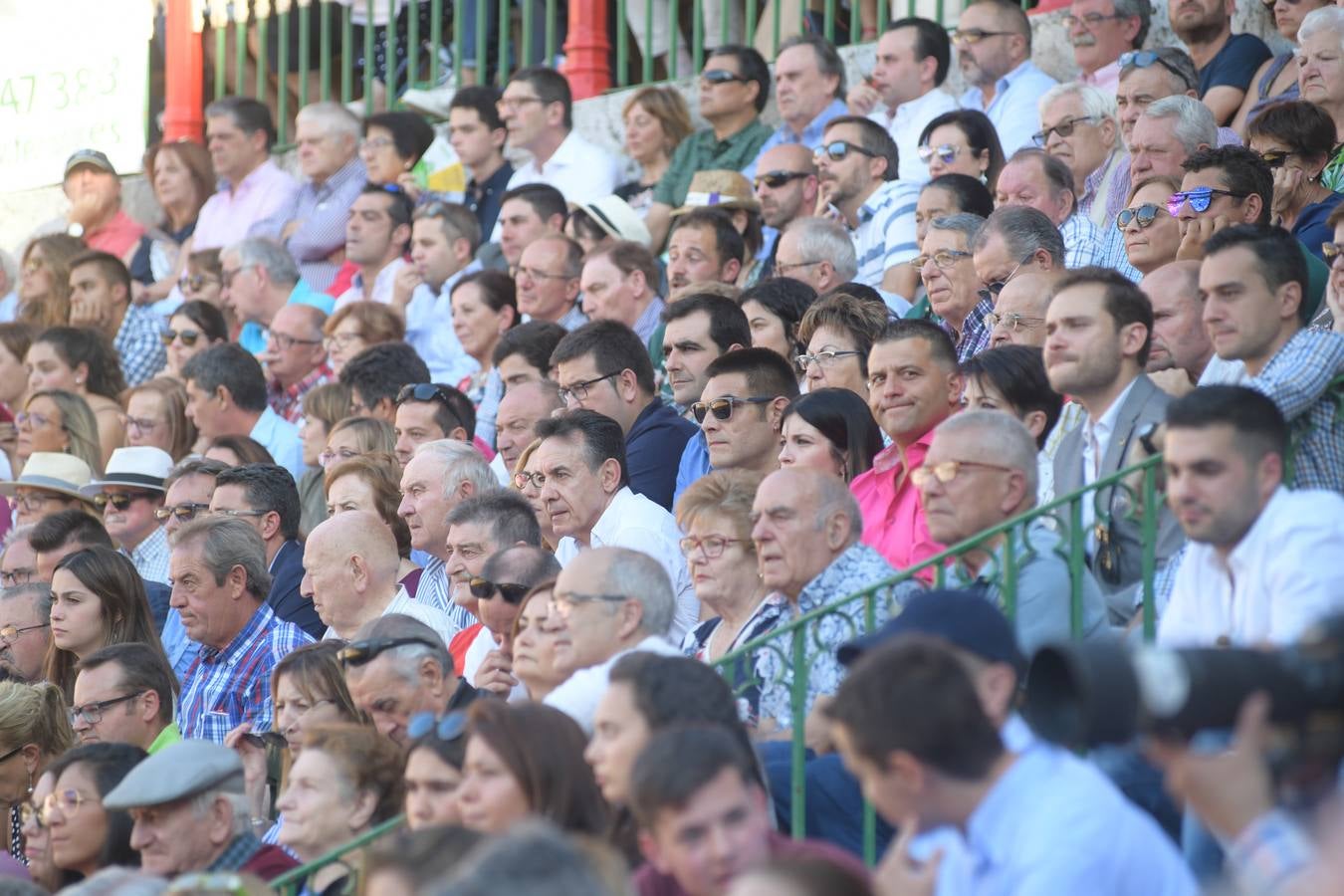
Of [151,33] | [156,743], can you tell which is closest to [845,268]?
[156,743]

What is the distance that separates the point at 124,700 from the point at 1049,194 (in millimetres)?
4577

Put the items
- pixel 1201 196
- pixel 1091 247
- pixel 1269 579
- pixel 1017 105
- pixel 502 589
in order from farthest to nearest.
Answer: pixel 1017 105
pixel 1091 247
pixel 1201 196
pixel 502 589
pixel 1269 579

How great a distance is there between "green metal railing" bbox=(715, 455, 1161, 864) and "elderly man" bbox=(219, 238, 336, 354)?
323 inches

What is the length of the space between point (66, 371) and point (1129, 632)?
28.2 feet

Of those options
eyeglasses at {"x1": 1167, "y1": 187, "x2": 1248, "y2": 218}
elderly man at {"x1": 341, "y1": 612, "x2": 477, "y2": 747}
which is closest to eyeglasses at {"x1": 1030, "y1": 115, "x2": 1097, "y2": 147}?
eyeglasses at {"x1": 1167, "y1": 187, "x2": 1248, "y2": 218}

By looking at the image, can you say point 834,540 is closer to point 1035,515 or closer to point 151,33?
point 1035,515

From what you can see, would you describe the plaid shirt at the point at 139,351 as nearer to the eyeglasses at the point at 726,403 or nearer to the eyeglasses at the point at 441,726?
the eyeglasses at the point at 726,403

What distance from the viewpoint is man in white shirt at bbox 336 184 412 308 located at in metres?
14.5

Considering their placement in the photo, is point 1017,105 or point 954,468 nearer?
point 954,468

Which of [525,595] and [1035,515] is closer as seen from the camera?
[1035,515]

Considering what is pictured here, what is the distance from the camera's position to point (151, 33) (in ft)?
→ 61.4

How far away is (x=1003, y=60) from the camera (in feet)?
41.4

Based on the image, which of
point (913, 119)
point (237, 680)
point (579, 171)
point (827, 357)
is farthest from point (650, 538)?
point (579, 171)

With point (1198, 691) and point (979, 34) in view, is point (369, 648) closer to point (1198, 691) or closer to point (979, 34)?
point (1198, 691)
